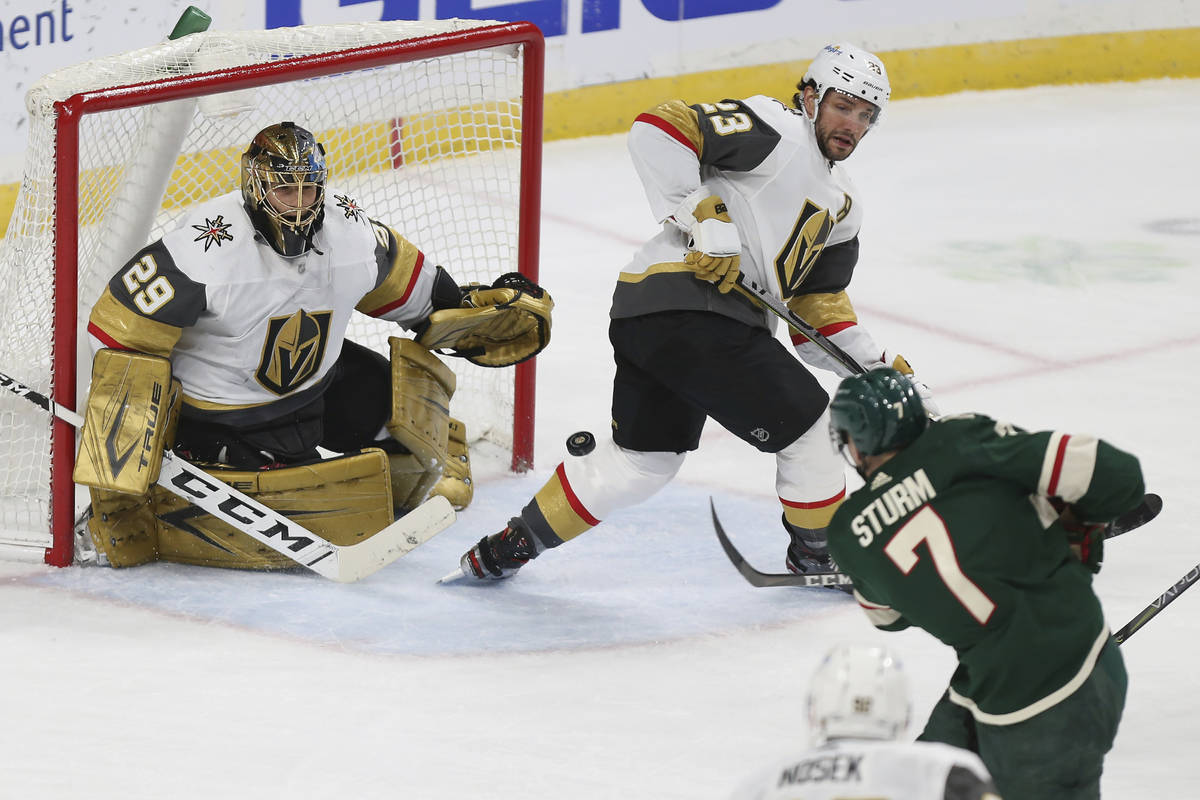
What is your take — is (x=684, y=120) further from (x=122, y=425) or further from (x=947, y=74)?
(x=947, y=74)

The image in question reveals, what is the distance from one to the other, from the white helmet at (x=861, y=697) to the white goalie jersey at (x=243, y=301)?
6.34 ft

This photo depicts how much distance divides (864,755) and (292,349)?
2066mm

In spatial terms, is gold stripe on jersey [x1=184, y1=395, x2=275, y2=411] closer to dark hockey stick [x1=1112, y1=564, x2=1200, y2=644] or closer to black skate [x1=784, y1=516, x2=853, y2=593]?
black skate [x1=784, y1=516, x2=853, y2=593]

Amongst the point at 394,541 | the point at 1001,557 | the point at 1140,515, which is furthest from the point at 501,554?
the point at 1001,557

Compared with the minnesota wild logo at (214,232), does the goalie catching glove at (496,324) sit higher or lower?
lower

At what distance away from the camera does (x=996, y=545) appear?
6.28ft

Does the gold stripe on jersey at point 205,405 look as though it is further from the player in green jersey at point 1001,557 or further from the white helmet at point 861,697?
the white helmet at point 861,697

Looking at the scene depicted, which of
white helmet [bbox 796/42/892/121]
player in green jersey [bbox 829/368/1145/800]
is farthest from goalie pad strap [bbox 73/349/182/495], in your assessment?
player in green jersey [bbox 829/368/1145/800]

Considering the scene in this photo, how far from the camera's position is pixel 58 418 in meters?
3.19

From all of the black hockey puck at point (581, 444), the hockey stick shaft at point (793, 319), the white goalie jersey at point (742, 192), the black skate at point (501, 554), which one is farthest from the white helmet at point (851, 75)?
the black skate at point (501, 554)

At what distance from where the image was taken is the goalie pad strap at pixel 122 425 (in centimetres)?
310

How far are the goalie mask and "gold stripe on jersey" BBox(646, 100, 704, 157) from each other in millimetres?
623

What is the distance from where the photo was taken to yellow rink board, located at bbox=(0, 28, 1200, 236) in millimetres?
6785

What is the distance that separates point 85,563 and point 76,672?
49cm
